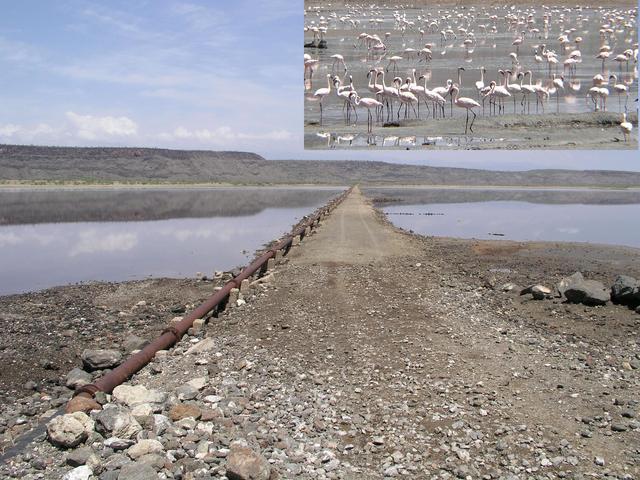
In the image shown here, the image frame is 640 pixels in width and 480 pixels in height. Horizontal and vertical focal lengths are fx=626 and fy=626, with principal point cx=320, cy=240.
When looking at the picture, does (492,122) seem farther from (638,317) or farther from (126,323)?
(126,323)

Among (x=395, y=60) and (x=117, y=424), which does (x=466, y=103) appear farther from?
(x=117, y=424)

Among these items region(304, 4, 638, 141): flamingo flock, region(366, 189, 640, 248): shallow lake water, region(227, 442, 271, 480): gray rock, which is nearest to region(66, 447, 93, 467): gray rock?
region(227, 442, 271, 480): gray rock

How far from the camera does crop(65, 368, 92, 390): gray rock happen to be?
281 inches

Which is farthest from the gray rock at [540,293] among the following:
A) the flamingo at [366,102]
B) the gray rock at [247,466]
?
the flamingo at [366,102]

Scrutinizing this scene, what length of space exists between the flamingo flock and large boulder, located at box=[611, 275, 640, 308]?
860 centimetres

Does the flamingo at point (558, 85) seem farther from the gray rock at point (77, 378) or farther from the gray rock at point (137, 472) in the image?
the gray rock at point (137, 472)

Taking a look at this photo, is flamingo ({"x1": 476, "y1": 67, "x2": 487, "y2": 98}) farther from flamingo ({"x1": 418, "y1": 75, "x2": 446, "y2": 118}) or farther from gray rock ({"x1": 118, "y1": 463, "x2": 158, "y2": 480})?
gray rock ({"x1": 118, "y1": 463, "x2": 158, "y2": 480})

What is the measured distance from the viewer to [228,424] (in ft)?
16.6

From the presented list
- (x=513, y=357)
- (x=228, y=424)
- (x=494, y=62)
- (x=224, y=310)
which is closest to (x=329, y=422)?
(x=228, y=424)

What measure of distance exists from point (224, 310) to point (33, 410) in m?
3.82

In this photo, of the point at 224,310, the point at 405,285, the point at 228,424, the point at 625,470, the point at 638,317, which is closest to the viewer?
the point at 625,470

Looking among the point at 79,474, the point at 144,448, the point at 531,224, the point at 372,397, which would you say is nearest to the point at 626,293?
the point at 372,397

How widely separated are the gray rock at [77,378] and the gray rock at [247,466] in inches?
139

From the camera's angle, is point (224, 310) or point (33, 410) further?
point (224, 310)
